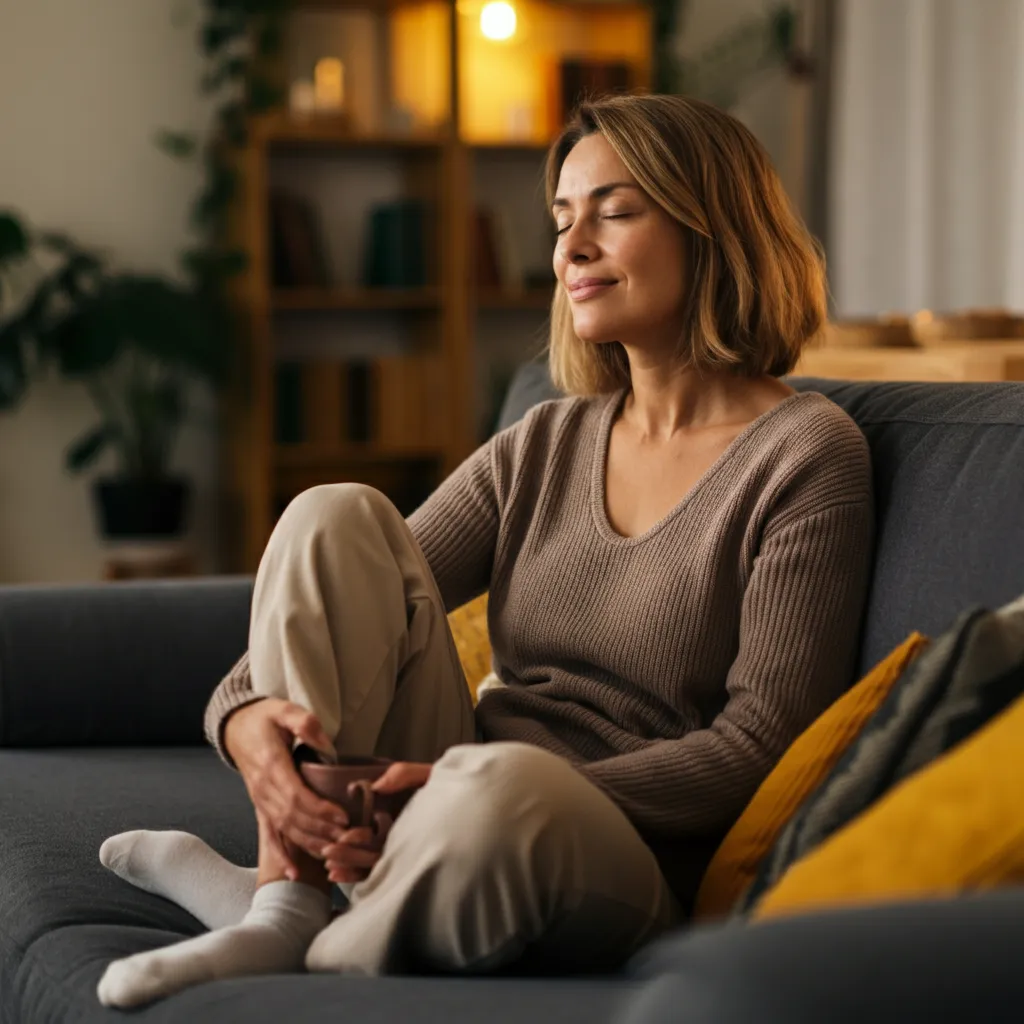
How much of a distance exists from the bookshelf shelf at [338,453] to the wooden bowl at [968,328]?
6.61 feet

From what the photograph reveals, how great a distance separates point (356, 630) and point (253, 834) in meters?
0.41

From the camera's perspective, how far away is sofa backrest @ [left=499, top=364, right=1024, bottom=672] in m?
1.44

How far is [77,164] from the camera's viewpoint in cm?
452

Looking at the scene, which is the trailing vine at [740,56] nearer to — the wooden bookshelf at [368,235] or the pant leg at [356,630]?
the wooden bookshelf at [368,235]

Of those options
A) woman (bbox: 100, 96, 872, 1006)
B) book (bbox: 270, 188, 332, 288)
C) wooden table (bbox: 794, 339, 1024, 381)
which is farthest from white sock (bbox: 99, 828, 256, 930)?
book (bbox: 270, 188, 332, 288)

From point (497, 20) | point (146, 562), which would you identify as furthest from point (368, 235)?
point (146, 562)

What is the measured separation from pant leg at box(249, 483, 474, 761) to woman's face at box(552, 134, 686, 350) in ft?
1.20

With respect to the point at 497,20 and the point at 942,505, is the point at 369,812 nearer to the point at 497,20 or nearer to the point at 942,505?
the point at 942,505

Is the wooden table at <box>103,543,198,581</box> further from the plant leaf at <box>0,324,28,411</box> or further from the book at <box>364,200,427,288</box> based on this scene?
the book at <box>364,200,427,288</box>

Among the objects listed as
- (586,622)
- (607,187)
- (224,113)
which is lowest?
(586,622)

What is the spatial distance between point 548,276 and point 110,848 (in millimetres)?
3472

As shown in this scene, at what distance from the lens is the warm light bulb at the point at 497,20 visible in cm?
458

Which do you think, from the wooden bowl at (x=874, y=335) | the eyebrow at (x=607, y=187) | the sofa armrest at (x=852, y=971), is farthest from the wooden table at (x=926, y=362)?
the sofa armrest at (x=852, y=971)

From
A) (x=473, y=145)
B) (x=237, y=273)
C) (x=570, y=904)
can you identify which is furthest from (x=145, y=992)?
(x=473, y=145)
